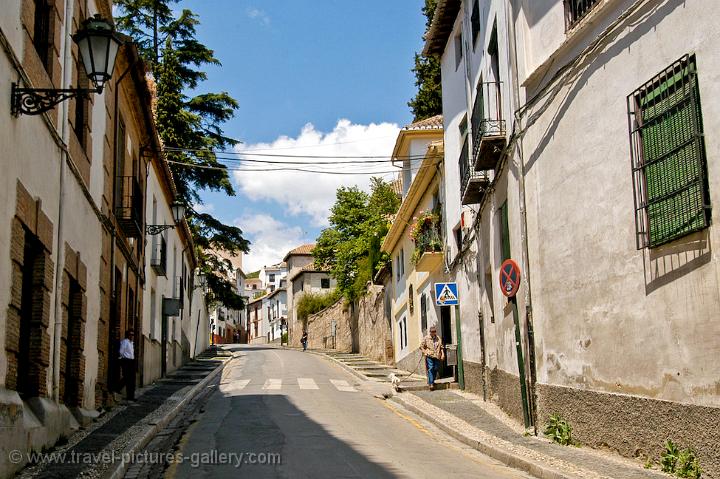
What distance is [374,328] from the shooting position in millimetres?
36906

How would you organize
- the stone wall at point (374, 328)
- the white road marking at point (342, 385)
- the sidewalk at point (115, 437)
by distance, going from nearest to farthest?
the sidewalk at point (115, 437) → the white road marking at point (342, 385) → the stone wall at point (374, 328)

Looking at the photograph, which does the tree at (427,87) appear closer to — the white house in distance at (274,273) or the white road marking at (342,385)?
the white road marking at (342,385)

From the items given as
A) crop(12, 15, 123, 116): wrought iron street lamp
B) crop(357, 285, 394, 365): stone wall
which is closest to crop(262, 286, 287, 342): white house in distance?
crop(357, 285, 394, 365): stone wall

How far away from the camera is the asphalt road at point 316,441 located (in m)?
8.88

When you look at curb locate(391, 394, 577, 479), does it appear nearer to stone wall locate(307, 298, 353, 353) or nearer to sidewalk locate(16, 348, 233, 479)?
sidewalk locate(16, 348, 233, 479)

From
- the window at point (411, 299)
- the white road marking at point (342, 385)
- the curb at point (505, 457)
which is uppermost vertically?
the window at point (411, 299)

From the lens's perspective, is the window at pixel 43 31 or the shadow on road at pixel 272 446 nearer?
→ the shadow on road at pixel 272 446

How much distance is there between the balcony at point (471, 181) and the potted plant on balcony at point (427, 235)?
5012 mm

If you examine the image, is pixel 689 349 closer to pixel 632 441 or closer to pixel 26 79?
pixel 632 441

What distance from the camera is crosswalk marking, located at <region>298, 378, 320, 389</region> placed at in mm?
20789

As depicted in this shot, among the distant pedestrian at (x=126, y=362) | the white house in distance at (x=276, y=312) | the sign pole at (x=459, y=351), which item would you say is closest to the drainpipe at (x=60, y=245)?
the distant pedestrian at (x=126, y=362)

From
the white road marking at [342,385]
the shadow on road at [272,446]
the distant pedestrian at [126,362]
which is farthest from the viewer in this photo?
the white road marking at [342,385]

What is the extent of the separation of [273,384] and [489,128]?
9.95 meters

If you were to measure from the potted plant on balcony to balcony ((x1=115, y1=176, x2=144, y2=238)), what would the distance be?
853 cm
